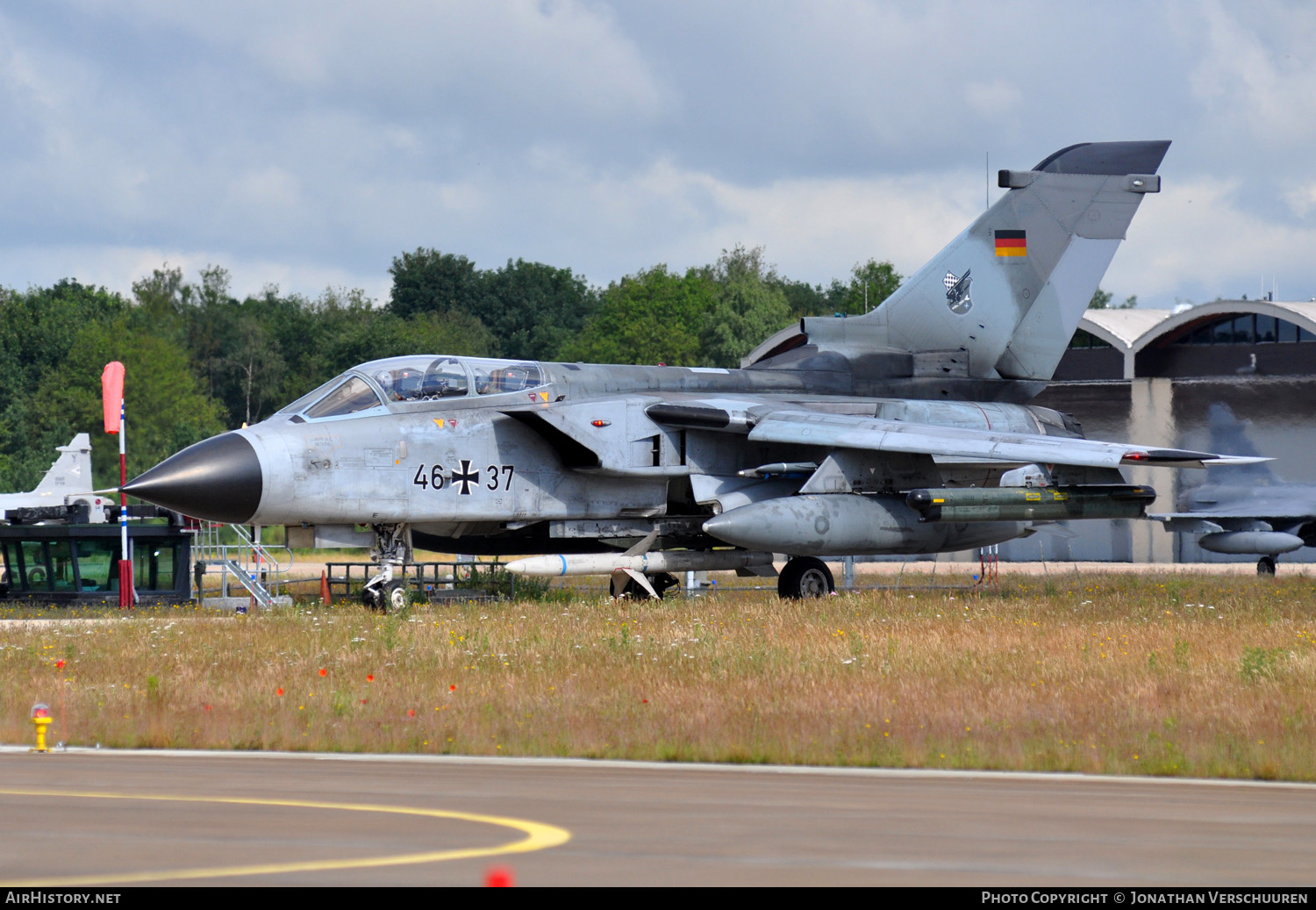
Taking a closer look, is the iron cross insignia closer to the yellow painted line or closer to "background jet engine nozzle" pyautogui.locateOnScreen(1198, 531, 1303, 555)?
the yellow painted line

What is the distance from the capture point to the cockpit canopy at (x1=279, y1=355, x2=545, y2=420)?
725 inches

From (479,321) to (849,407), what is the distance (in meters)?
64.9

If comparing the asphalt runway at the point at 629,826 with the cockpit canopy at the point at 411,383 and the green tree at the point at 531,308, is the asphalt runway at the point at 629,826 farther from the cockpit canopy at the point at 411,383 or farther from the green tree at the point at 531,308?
the green tree at the point at 531,308

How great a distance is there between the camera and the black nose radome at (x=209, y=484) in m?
16.9

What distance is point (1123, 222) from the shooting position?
2366cm

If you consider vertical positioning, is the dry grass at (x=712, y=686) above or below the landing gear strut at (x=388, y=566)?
below

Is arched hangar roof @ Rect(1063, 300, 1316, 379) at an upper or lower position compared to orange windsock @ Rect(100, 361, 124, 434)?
upper

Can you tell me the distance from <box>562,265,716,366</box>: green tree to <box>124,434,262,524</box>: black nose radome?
56651mm

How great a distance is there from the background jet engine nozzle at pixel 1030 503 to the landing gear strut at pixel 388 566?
669cm

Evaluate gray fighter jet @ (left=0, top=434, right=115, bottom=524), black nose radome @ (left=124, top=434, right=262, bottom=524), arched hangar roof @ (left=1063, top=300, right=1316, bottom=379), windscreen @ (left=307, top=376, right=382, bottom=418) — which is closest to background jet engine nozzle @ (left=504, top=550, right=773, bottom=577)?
windscreen @ (left=307, top=376, right=382, bottom=418)

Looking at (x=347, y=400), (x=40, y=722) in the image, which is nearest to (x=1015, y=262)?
(x=347, y=400)

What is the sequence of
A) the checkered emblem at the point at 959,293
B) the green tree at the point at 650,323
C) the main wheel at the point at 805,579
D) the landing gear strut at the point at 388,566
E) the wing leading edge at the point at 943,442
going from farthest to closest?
the green tree at the point at 650,323
the checkered emblem at the point at 959,293
the main wheel at the point at 805,579
the landing gear strut at the point at 388,566
the wing leading edge at the point at 943,442

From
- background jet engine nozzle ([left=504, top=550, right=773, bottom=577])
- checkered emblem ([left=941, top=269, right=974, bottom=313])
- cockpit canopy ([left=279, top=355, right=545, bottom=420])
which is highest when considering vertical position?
checkered emblem ([left=941, top=269, right=974, bottom=313])

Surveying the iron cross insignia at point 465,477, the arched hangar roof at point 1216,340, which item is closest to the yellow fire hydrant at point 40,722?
the iron cross insignia at point 465,477
